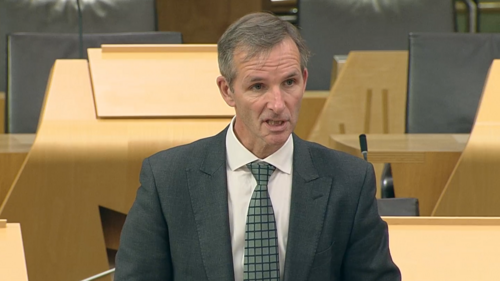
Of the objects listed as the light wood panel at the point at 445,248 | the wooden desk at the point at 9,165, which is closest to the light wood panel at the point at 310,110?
the wooden desk at the point at 9,165

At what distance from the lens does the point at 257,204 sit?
1.13 m

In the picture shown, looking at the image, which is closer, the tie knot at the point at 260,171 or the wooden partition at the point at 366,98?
the tie knot at the point at 260,171

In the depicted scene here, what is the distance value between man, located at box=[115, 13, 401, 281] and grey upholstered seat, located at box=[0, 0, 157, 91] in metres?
2.09

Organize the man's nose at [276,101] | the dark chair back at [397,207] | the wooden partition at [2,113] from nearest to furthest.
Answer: the man's nose at [276,101] → the dark chair back at [397,207] → the wooden partition at [2,113]

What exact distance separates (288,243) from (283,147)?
0.12 meters

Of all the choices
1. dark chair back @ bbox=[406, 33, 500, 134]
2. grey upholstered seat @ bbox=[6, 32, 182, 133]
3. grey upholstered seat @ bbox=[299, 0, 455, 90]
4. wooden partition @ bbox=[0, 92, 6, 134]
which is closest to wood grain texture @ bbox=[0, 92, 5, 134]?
wooden partition @ bbox=[0, 92, 6, 134]

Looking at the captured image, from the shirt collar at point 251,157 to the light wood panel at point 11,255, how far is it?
12.7 inches

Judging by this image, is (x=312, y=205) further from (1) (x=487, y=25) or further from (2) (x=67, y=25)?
(1) (x=487, y=25)

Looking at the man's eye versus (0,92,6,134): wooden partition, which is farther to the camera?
(0,92,6,134): wooden partition

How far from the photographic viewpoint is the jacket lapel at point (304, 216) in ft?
3.64

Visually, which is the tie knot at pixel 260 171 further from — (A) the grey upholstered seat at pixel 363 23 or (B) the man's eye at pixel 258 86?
(A) the grey upholstered seat at pixel 363 23

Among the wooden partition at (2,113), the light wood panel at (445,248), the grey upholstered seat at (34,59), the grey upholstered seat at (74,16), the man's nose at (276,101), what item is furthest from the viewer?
the grey upholstered seat at (74,16)

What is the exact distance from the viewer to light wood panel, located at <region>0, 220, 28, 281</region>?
4.12 feet

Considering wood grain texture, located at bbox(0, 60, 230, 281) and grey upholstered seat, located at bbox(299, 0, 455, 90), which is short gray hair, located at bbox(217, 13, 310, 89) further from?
grey upholstered seat, located at bbox(299, 0, 455, 90)
